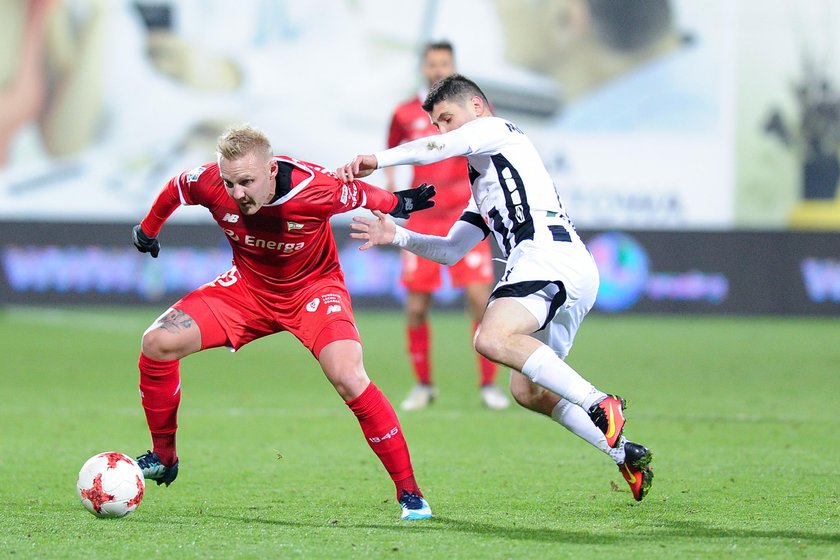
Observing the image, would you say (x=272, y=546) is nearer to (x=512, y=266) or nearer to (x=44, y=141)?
(x=512, y=266)

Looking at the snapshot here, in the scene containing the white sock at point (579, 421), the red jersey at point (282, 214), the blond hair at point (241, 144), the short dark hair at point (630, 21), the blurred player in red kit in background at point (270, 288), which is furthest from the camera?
the short dark hair at point (630, 21)

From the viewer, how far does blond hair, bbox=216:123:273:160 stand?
5.20 m

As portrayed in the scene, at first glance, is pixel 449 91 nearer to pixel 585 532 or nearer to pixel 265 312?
pixel 265 312

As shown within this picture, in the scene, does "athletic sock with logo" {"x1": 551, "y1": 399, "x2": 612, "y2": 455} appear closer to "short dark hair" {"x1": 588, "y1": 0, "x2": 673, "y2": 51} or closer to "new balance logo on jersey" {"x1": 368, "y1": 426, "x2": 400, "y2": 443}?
→ "new balance logo on jersey" {"x1": 368, "y1": 426, "x2": 400, "y2": 443}

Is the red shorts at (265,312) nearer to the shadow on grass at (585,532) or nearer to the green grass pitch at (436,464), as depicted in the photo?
the green grass pitch at (436,464)

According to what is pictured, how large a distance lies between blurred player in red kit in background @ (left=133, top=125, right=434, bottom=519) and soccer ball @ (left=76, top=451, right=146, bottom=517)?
18.7 inches

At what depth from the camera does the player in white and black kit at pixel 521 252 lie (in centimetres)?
526

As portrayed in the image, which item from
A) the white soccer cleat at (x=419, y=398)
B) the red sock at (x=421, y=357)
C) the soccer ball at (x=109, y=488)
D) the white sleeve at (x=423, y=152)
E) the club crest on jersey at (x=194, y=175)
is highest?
the white sleeve at (x=423, y=152)

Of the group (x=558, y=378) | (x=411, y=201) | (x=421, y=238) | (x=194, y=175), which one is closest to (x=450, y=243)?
(x=421, y=238)

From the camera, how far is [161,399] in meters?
5.67

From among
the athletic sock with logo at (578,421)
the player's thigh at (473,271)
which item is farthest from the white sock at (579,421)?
the player's thigh at (473,271)

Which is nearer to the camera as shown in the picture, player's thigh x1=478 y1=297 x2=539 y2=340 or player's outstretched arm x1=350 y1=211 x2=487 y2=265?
player's thigh x1=478 y1=297 x2=539 y2=340

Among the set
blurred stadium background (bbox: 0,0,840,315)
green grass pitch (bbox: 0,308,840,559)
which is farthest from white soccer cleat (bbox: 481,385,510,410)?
blurred stadium background (bbox: 0,0,840,315)

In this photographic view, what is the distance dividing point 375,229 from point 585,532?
5.18 ft
